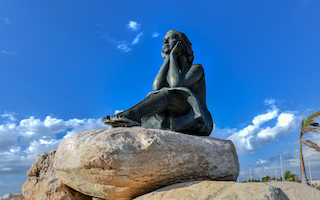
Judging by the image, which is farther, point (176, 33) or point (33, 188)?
point (176, 33)

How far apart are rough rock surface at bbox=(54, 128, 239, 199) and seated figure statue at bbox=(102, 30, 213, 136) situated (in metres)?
0.83

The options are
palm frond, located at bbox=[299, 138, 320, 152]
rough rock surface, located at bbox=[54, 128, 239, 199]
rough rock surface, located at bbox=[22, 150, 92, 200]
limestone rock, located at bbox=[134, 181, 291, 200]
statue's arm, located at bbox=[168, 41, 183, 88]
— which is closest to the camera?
limestone rock, located at bbox=[134, 181, 291, 200]

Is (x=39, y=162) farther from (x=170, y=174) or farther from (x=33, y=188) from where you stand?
(x=170, y=174)

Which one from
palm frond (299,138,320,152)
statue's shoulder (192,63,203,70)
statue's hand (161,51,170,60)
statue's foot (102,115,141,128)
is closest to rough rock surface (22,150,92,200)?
statue's foot (102,115,141,128)

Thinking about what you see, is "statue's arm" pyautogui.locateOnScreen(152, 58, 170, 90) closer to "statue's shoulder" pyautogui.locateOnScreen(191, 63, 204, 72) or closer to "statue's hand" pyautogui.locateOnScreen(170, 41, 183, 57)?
"statue's hand" pyautogui.locateOnScreen(170, 41, 183, 57)

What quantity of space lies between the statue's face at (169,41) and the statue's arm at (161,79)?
0.31 meters

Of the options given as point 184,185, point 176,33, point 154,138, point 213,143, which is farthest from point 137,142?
point 176,33

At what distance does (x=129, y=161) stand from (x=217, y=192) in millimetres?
967

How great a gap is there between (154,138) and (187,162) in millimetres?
522

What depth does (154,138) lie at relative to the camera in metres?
2.67

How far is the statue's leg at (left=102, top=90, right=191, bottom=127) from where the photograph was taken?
135 inches

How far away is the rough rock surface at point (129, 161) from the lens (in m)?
2.43

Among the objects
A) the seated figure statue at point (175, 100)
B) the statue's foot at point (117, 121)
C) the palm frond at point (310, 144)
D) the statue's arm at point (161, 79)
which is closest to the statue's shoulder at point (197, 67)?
the seated figure statue at point (175, 100)

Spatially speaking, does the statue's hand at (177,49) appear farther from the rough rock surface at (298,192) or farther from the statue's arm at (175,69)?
the rough rock surface at (298,192)
